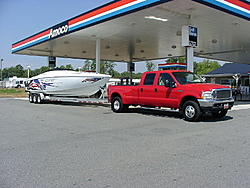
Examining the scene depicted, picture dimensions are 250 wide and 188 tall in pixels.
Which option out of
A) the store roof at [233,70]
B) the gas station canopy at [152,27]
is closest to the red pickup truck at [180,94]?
the gas station canopy at [152,27]

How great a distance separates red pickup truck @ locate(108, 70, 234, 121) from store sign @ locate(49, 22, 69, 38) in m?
8.76

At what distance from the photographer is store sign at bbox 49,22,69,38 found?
1975 cm

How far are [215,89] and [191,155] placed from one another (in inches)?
191

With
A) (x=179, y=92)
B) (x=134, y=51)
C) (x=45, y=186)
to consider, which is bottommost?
(x=45, y=186)

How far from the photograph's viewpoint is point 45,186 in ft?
13.3

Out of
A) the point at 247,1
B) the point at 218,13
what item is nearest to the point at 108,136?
the point at 218,13

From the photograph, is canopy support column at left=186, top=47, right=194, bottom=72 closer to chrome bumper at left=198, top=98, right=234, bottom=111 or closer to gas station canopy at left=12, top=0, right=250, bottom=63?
gas station canopy at left=12, top=0, right=250, bottom=63

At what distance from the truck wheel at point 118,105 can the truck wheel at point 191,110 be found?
3.65 m

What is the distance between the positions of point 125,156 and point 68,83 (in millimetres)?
13691

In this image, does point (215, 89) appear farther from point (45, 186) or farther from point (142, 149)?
point (45, 186)

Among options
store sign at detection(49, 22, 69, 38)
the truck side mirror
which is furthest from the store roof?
the truck side mirror

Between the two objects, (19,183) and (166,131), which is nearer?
(19,183)

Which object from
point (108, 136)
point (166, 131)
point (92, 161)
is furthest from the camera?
point (166, 131)

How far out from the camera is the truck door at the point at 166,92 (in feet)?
35.2
